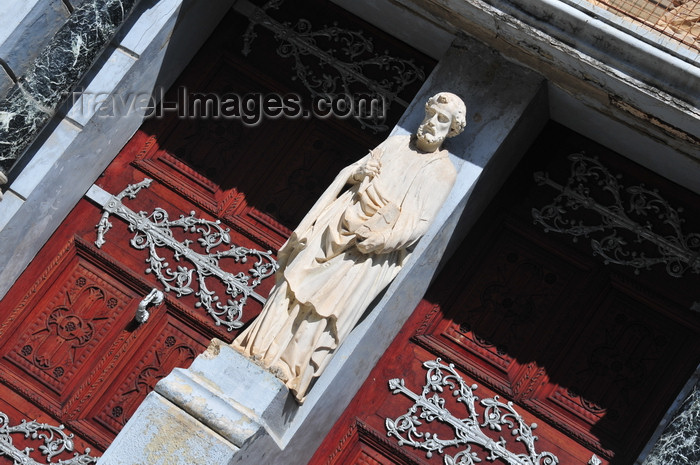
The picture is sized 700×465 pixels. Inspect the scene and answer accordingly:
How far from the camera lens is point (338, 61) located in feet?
21.6

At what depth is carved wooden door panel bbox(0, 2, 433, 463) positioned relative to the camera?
6113mm

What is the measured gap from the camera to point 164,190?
21.2 feet

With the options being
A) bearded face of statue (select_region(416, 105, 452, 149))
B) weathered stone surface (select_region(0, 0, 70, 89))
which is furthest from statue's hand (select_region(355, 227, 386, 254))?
weathered stone surface (select_region(0, 0, 70, 89))

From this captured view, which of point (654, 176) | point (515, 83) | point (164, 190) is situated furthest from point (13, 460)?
point (654, 176)

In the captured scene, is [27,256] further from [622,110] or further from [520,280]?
[622,110]

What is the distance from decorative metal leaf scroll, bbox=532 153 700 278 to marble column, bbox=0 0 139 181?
2412 millimetres

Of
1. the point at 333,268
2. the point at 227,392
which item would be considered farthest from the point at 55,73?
the point at 227,392

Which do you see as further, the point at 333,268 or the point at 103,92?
the point at 103,92

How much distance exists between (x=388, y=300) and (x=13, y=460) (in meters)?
2.09

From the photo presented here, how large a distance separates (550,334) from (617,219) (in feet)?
2.33

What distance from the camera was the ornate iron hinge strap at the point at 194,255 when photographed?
6.21 metres

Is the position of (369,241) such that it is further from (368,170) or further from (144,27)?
(144,27)

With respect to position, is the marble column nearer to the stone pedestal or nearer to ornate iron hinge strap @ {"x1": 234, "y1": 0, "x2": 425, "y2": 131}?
ornate iron hinge strap @ {"x1": 234, "y1": 0, "x2": 425, "y2": 131}

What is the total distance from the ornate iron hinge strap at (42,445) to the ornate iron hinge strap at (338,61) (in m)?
2.30
